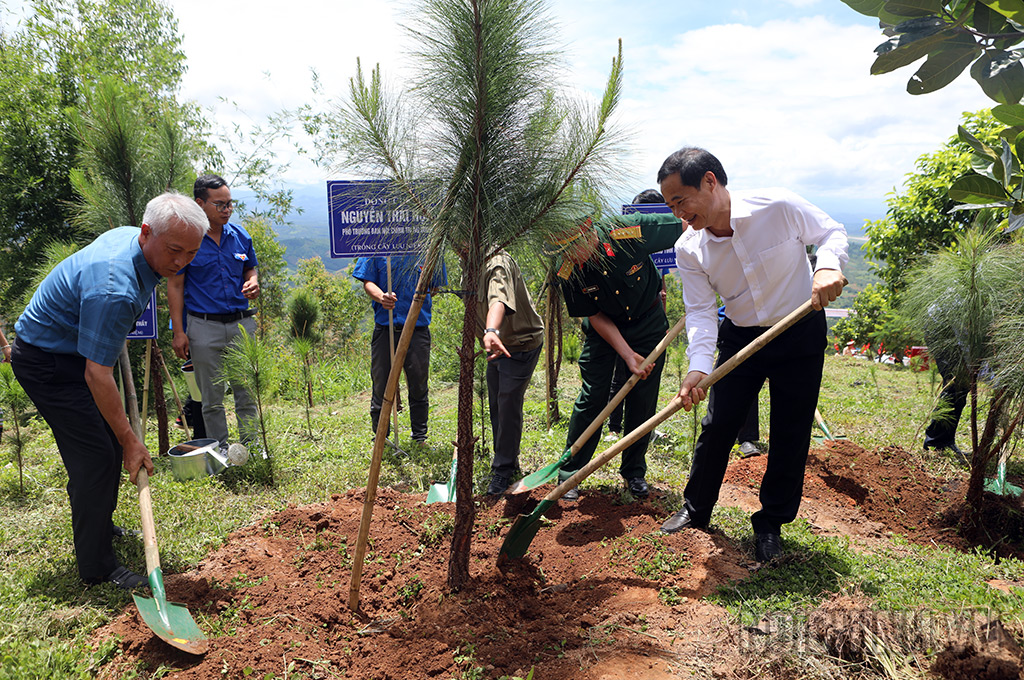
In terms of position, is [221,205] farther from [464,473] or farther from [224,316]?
[464,473]

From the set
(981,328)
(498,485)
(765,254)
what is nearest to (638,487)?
(498,485)

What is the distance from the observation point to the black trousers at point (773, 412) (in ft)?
9.78

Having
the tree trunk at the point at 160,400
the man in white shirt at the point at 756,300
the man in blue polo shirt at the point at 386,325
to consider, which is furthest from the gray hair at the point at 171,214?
the tree trunk at the point at 160,400

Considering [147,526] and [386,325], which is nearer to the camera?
[147,526]

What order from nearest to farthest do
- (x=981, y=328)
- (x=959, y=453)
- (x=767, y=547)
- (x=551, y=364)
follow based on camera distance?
(x=767, y=547) → (x=981, y=328) → (x=959, y=453) → (x=551, y=364)

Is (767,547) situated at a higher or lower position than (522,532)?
lower

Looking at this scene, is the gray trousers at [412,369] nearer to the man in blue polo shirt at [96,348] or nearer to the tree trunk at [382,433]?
the man in blue polo shirt at [96,348]

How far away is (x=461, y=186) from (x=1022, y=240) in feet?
13.3

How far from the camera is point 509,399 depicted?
4082 millimetres

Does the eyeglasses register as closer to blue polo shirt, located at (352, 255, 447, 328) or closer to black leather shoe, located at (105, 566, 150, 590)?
blue polo shirt, located at (352, 255, 447, 328)

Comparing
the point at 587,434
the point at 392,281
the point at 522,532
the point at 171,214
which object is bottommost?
the point at 522,532

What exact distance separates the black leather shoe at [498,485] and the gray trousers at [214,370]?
2063 millimetres

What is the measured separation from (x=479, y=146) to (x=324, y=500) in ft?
9.26

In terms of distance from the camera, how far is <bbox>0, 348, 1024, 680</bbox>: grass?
2.61 meters
